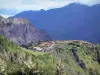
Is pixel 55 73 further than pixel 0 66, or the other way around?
pixel 55 73

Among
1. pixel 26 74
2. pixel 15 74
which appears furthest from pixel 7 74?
pixel 26 74

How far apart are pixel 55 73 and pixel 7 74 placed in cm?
1648

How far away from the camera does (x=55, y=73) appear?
115 m

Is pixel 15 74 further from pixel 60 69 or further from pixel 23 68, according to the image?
pixel 60 69

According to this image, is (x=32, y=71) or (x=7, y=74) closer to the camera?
(x=32, y=71)

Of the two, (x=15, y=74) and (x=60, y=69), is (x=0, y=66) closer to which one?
(x=15, y=74)

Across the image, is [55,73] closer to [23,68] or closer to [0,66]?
[23,68]

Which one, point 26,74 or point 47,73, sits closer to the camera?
point 26,74

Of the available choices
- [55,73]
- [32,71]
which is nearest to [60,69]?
[55,73]

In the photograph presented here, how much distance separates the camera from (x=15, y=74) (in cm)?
11431

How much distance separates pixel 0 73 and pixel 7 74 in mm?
8546

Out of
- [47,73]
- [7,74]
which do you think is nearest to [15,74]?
[7,74]

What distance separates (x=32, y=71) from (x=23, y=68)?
329cm

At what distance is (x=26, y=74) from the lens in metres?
107
